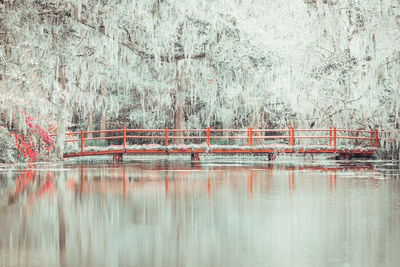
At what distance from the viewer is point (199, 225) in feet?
25.2

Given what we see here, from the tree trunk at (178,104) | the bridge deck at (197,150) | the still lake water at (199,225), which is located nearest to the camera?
the still lake water at (199,225)

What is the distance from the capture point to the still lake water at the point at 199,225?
18.9 feet

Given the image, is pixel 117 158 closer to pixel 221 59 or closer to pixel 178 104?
pixel 178 104

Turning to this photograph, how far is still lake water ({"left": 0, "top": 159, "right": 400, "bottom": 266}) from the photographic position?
227 inches

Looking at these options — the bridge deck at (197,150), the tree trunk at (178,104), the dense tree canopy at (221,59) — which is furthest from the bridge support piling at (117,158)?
the tree trunk at (178,104)

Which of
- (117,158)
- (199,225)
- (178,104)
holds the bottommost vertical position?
(117,158)

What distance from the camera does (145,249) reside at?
612 cm

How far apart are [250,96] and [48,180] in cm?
1923

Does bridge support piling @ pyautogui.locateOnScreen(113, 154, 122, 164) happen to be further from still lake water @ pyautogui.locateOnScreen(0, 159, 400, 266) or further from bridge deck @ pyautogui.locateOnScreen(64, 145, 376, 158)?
still lake water @ pyautogui.locateOnScreen(0, 159, 400, 266)

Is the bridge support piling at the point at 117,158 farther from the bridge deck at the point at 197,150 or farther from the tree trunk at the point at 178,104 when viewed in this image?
the tree trunk at the point at 178,104

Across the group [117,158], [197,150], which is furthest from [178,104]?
[117,158]

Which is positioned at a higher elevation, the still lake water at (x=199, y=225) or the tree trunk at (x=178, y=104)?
the tree trunk at (x=178, y=104)

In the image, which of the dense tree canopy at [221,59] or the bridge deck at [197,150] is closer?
the dense tree canopy at [221,59]

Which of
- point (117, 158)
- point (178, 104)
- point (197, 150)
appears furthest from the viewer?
point (178, 104)
